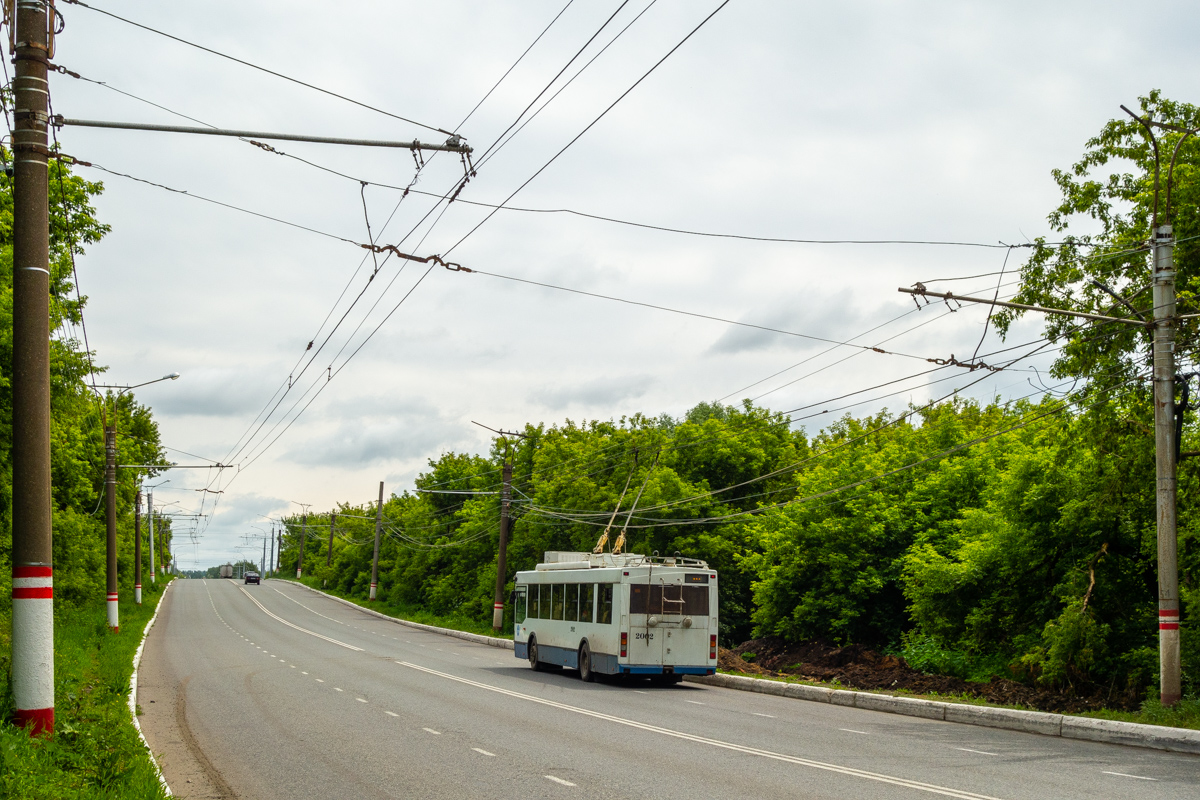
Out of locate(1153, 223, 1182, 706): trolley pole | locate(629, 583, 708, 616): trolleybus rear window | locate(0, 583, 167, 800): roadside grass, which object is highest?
locate(1153, 223, 1182, 706): trolley pole

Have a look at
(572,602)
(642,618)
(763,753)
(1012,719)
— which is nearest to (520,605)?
(572,602)

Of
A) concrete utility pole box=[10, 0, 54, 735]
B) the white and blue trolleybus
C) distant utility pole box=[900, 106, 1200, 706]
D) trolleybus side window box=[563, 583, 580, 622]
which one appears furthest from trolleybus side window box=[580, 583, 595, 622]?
concrete utility pole box=[10, 0, 54, 735]

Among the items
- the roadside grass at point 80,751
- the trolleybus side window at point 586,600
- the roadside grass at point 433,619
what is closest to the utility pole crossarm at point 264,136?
the roadside grass at point 80,751

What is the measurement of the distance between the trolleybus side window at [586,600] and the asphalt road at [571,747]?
5.06 ft

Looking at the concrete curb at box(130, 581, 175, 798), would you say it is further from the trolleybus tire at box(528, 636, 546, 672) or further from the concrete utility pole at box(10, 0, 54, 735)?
the trolleybus tire at box(528, 636, 546, 672)

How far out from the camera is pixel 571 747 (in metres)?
12.8

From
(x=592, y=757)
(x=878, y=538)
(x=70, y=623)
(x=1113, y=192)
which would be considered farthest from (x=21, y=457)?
(x=70, y=623)

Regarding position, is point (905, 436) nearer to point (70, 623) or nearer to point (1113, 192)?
point (1113, 192)

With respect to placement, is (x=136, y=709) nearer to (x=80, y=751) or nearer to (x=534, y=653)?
(x=80, y=751)

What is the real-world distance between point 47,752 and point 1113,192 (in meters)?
20.6

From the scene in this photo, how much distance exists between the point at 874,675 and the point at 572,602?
738 centimetres

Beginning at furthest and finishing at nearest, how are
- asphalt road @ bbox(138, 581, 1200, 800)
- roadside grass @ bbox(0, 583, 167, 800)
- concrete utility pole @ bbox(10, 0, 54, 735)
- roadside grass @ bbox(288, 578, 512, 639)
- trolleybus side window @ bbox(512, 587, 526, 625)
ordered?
roadside grass @ bbox(288, 578, 512, 639) → trolleybus side window @ bbox(512, 587, 526, 625) → asphalt road @ bbox(138, 581, 1200, 800) → concrete utility pole @ bbox(10, 0, 54, 735) → roadside grass @ bbox(0, 583, 167, 800)

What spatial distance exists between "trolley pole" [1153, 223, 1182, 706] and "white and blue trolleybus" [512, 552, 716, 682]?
10161 millimetres

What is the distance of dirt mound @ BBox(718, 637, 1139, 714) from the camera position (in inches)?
683
